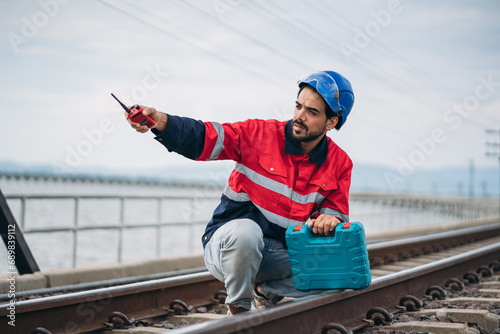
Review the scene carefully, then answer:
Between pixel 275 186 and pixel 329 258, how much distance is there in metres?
0.50

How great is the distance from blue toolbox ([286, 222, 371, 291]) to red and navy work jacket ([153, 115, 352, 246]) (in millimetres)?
232

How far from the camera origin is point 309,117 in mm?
3162

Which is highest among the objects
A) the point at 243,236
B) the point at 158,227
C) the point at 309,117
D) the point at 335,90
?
the point at 335,90

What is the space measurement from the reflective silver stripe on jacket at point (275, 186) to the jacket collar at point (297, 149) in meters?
0.21

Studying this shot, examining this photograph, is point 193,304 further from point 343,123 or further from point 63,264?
point 63,264

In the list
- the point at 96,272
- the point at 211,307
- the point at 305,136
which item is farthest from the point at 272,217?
the point at 96,272

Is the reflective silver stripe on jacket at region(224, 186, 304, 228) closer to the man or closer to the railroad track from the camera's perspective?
the man

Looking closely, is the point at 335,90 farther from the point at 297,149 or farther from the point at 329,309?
the point at 329,309

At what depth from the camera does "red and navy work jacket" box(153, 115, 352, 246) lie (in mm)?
3107

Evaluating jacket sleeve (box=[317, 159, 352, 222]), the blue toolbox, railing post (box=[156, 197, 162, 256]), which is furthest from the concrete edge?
jacket sleeve (box=[317, 159, 352, 222])

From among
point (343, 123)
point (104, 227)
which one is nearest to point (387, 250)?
point (104, 227)

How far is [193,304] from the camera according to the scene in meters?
4.08

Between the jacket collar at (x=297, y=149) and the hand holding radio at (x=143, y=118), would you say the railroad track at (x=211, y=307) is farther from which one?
the hand holding radio at (x=143, y=118)

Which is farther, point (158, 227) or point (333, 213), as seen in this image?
point (158, 227)
